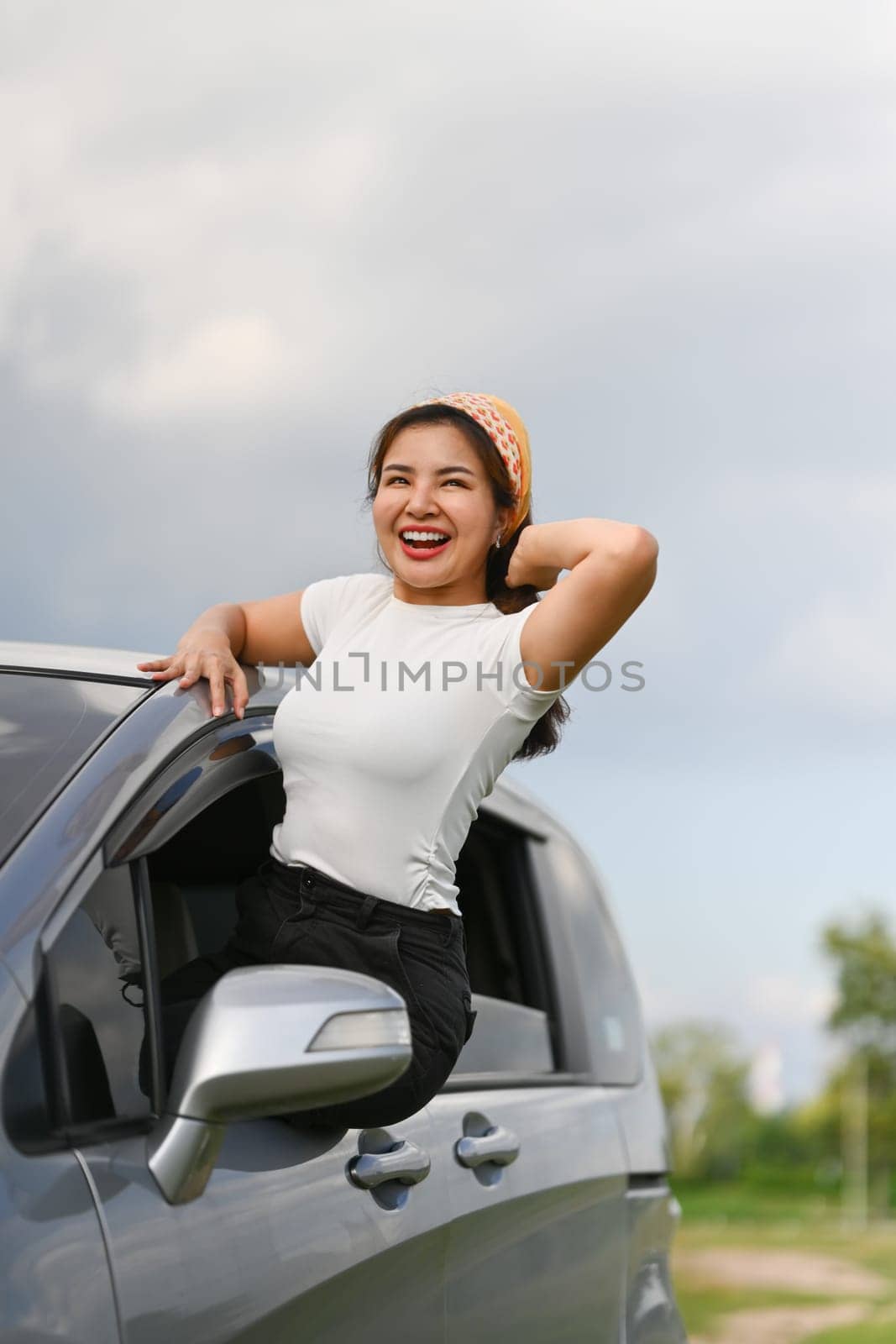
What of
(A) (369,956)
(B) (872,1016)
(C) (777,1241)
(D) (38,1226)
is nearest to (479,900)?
(A) (369,956)

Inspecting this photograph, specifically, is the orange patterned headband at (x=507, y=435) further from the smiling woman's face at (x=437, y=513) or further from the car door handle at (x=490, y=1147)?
the car door handle at (x=490, y=1147)

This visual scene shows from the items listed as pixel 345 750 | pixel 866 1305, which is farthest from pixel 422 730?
pixel 866 1305

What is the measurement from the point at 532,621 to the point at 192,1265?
96cm

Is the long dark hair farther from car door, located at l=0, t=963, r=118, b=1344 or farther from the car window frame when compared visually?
car door, located at l=0, t=963, r=118, b=1344

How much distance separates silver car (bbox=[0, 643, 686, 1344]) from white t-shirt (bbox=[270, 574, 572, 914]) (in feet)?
0.31

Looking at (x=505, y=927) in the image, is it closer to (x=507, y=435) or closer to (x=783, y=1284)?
(x=507, y=435)

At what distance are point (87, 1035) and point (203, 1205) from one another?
22cm

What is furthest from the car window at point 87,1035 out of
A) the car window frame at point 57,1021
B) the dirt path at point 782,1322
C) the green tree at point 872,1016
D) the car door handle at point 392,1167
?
the green tree at point 872,1016

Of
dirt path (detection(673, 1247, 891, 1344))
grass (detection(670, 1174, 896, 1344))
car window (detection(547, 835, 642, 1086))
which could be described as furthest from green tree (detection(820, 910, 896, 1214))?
car window (detection(547, 835, 642, 1086))

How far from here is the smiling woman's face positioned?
2.38 m

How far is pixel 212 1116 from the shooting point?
63.0 inches

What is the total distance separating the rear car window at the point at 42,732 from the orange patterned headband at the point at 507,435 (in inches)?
27.5

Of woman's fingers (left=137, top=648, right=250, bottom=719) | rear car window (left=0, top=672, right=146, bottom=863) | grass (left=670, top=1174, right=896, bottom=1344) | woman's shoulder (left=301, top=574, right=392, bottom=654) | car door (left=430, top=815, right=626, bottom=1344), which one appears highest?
woman's shoulder (left=301, top=574, right=392, bottom=654)

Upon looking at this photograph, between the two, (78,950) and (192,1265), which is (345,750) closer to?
(78,950)
